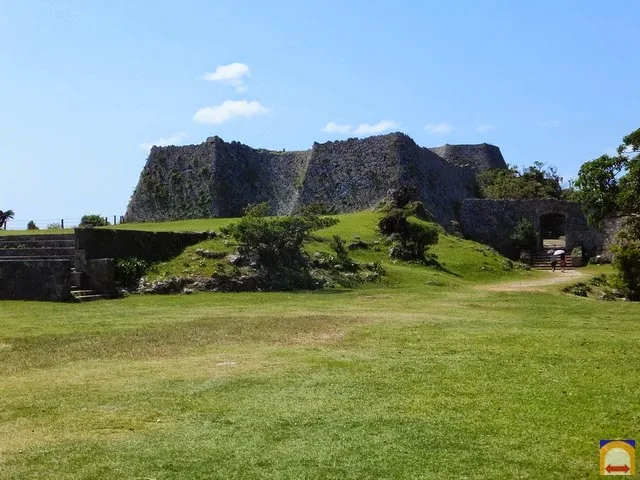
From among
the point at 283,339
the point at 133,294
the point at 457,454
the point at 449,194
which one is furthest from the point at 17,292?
the point at 449,194

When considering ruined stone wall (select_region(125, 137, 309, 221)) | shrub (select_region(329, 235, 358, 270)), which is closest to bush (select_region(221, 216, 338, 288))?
shrub (select_region(329, 235, 358, 270))

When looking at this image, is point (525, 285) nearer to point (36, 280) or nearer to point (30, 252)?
point (36, 280)

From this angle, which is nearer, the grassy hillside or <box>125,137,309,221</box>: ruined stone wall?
the grassy hillside

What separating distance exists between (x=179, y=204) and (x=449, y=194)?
19600mm

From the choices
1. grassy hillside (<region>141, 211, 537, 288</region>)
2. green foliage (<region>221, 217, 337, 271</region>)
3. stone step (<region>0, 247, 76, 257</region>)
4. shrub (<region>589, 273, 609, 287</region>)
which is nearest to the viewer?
stone step (<region>0, 247, 76, 257</region>)

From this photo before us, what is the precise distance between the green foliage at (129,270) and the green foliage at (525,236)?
28369 millimetres

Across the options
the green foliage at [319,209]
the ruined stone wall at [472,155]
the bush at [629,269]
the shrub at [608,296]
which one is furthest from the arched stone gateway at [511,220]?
the ruined stone wall at [472,155]

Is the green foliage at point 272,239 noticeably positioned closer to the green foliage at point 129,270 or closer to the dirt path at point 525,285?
the green foliage at point 129,270

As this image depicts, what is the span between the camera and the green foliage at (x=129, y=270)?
65.0ft

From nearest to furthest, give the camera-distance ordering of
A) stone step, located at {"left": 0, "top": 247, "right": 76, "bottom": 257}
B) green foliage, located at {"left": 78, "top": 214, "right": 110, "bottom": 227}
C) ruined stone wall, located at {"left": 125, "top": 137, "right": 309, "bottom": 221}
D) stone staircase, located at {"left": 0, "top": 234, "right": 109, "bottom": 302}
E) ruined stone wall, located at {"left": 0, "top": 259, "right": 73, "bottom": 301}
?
ruined stone wall, located at {"left": 0, "top": 259, "right": 73, "bottom": 301} → stone staircase, located at {"left": 0, "top": 234, "right": 109, "bottom": 302} → stone step, located at {"left": 0, "top": 247, "right": 76, "bottom": 257} → green foliage, located at {"left": 78, "top": 214, "right": 110, "bottom": 227} → ruined stone wall, located at {"left": 125, "top": 137, "right": 309, "bottom": 221}

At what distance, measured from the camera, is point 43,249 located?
68.1ft

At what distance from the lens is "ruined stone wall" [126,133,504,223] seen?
152 feet

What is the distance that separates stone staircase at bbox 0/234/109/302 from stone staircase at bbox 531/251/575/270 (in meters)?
27.9

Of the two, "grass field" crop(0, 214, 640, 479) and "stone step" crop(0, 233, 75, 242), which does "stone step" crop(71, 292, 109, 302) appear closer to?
"grass field" crop(0, 214, 640, 479)
